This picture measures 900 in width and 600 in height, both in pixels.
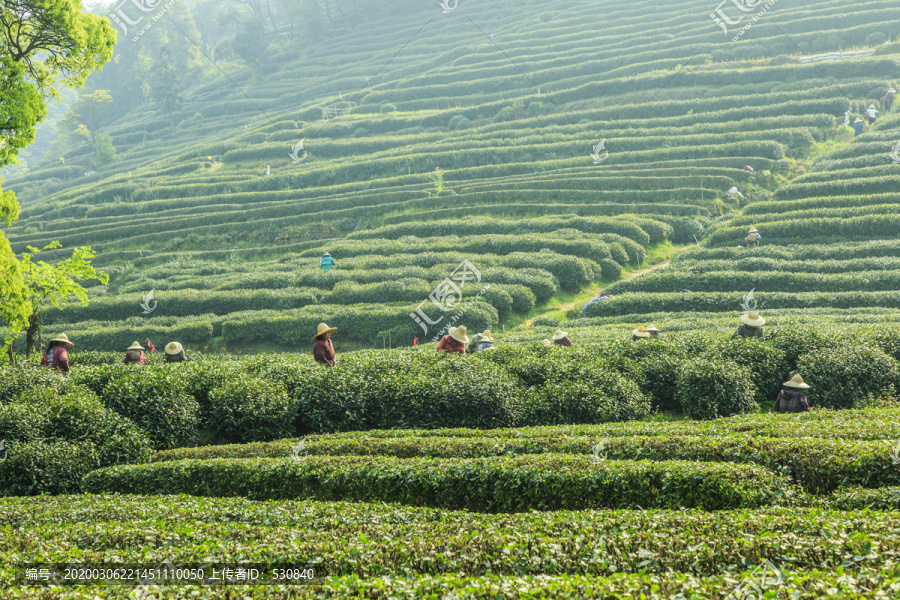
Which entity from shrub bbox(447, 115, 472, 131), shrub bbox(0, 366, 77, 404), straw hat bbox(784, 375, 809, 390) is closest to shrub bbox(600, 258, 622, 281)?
straw hat bbox(784, 375, 809, 390)

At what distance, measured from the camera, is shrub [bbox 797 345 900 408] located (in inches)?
588

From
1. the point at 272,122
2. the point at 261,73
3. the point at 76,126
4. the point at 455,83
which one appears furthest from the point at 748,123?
the point at 76,126

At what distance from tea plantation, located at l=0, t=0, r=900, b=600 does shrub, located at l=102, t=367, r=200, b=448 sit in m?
0.07

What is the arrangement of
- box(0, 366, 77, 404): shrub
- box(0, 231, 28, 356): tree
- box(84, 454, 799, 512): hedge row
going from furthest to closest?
box(0, 231, 28, 356): tree, box(0, 366, 77, 404): shrub, box(84, 454, 799, 512): hedge row

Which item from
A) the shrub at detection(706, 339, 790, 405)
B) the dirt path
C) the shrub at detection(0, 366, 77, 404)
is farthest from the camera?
the dirt path

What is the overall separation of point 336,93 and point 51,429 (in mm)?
81525

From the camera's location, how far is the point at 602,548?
6.69m

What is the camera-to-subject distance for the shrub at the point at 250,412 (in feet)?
47.6

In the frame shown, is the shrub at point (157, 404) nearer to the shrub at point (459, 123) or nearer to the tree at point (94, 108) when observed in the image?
the shrub at point (459, 123)

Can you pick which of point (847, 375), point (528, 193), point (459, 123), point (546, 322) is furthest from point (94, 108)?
point (847, 375)

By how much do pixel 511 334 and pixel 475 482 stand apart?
52.2 ft

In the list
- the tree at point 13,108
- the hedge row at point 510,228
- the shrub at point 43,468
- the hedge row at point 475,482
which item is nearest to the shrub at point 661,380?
the hedge row at point 475,482

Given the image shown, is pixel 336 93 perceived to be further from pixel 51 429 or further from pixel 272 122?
pixel 51 429

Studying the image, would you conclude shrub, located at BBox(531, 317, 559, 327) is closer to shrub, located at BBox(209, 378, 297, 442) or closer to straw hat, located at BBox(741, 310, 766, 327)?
straw hat, located at BBox(741, 310, 766, 327)
